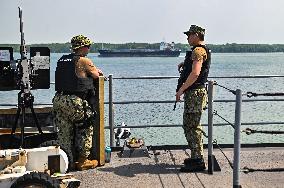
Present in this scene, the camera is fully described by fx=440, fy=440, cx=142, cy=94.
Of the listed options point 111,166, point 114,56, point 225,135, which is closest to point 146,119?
point 225,135

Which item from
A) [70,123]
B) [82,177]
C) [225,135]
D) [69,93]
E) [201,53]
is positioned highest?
[201,53]

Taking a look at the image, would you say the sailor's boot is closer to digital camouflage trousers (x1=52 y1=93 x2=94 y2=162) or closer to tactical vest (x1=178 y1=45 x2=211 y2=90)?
tactical vest (x1=178 y1=45 x2=211 y2=90)

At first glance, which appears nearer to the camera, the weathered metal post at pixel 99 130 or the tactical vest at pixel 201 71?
the tactical vest at pixel 201 71

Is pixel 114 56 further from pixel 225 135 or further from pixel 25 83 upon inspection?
pixel 25 83

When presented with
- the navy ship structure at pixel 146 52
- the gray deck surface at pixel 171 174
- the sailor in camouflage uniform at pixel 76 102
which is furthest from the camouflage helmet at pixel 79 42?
the navy ship structure at pixel 146 52

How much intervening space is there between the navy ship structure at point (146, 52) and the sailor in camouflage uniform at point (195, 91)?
134078 mm

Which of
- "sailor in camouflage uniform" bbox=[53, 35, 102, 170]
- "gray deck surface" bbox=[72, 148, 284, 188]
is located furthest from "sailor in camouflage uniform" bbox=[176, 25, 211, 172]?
"sailor in camouflage uniform" bbox=[53, 35, 102, 170]

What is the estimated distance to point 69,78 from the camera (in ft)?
18.4

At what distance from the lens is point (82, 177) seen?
5.50 metres

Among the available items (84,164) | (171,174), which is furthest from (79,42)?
(171,174)

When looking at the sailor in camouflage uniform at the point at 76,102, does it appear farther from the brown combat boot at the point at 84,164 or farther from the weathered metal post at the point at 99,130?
the weathered metal post at the point at 99,130

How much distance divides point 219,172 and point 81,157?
1815 millimetres

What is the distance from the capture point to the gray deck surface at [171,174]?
5.21m

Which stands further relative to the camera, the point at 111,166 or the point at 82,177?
the point at 111,166
